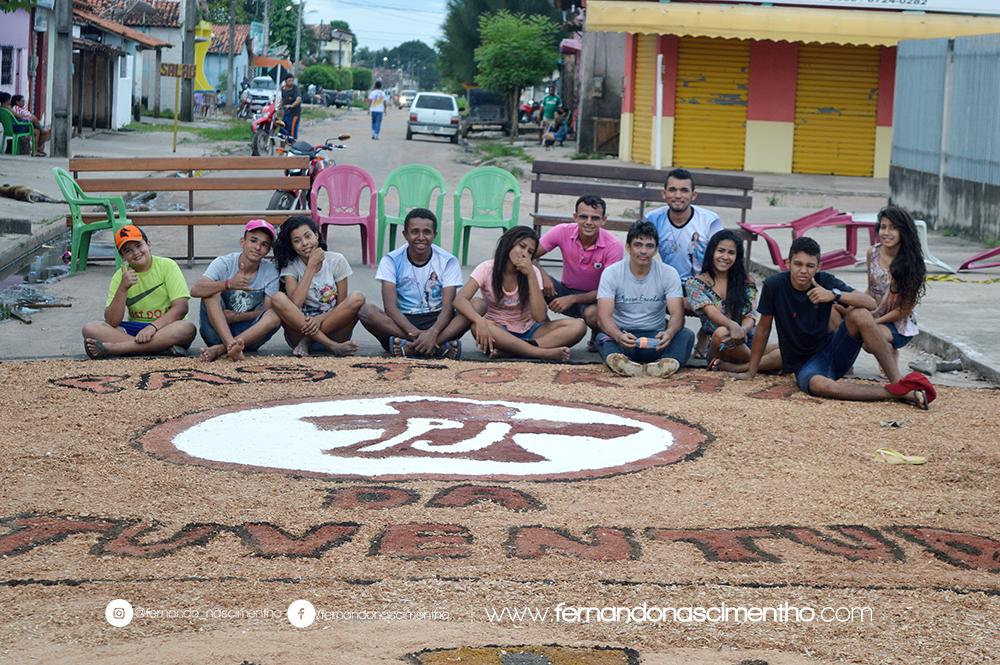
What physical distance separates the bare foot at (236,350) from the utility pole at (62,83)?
19.6 m

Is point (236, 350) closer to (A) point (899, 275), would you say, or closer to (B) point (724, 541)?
(A) point (899, 275)

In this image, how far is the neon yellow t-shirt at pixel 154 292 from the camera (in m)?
9.48

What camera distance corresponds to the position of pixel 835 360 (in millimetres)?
8953

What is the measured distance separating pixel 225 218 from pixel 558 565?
9502 mm

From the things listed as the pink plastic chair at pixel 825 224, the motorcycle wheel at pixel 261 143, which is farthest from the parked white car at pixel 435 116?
the pink plastic chair at pixel 825 224

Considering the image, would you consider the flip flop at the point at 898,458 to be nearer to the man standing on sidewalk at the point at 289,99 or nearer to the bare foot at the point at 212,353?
the bare foot at the point at 212,353

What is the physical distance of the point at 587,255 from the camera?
10461 millimetres

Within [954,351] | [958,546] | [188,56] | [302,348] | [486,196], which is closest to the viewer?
[958,546]

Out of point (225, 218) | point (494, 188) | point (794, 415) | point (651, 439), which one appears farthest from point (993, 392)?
point (225, 218)

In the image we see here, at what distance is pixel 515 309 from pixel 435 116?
3520cm

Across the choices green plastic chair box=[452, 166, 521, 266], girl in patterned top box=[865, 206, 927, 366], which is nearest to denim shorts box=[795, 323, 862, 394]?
girl in patterned top box=[865, 206, 927, 366]

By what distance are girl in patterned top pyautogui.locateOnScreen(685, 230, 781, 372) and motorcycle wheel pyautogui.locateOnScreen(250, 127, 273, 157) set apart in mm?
17731

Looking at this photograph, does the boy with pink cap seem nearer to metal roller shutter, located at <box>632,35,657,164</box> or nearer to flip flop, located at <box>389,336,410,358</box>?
flip flop, located at <box>389,336,410,358</box>

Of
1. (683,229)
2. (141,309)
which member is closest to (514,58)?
(683,229)
